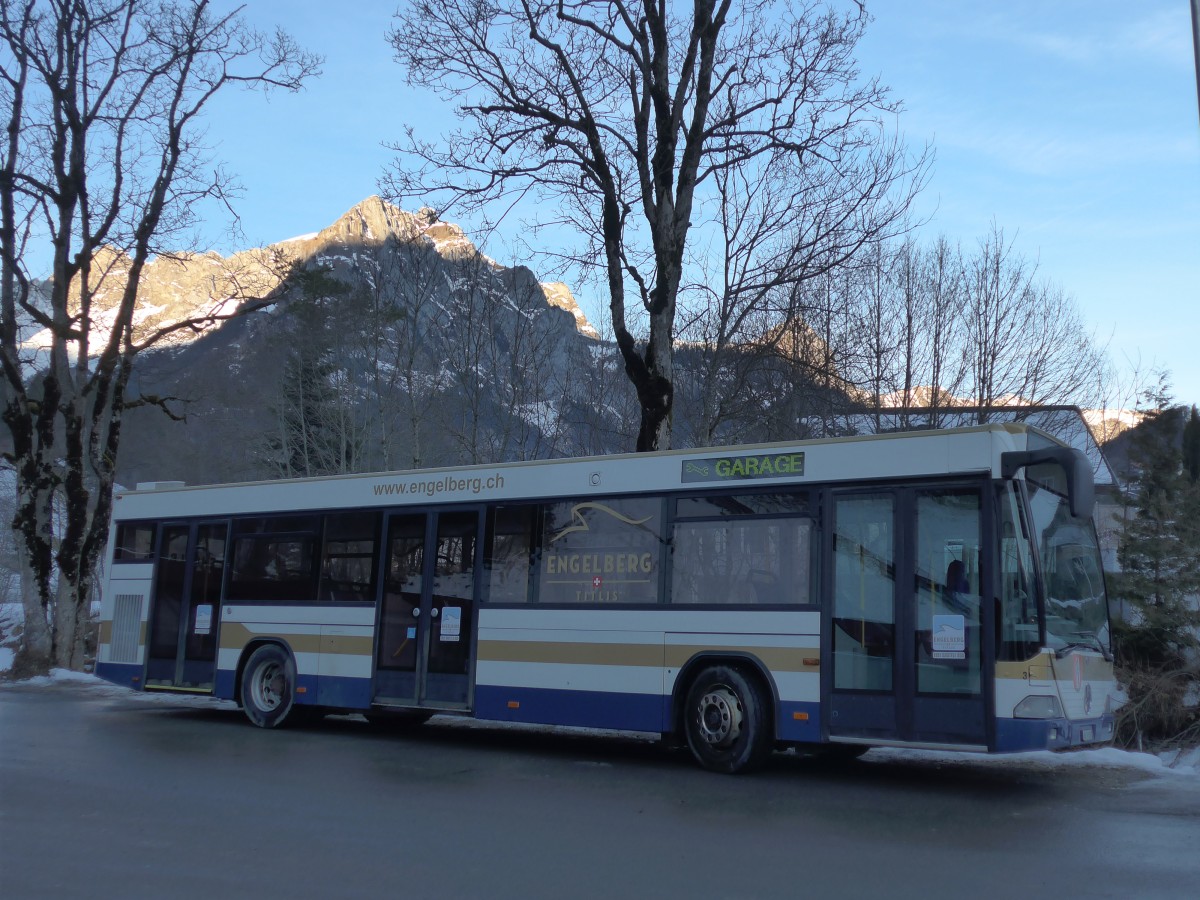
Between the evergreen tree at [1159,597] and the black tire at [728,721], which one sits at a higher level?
the evergreen tree at [1159,597]

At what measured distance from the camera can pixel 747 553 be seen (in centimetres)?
1078

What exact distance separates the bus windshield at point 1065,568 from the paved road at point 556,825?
133 centimetres

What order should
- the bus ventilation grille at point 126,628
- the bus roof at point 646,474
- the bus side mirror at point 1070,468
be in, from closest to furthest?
the bus side mirror at point 1070,468 → the bus roof at point 646,474 → the bus ventilation grille at point 126,628

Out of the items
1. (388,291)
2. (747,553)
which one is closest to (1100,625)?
(747,553)

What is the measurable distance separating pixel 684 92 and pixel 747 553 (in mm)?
10065

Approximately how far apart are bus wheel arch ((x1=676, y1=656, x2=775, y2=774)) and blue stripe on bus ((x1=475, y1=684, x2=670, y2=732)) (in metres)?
0.29

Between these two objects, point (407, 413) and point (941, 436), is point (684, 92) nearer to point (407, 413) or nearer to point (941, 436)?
point (941, 436)

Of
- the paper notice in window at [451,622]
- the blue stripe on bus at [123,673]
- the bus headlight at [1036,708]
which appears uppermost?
the paper notice in window at [451,622]

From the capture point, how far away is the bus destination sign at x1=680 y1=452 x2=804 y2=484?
34.8ft

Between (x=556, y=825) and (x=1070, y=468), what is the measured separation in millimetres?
4829

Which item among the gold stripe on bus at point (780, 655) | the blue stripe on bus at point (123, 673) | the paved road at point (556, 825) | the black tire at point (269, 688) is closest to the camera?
the paved road at point (556, 825)

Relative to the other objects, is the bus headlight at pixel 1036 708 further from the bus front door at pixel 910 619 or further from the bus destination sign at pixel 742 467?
the bus destination sign at pixel 742 467

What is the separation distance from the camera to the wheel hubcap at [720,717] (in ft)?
34.6

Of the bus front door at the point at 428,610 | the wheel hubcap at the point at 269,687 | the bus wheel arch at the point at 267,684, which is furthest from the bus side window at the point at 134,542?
the bus front door at the point at 428,610
